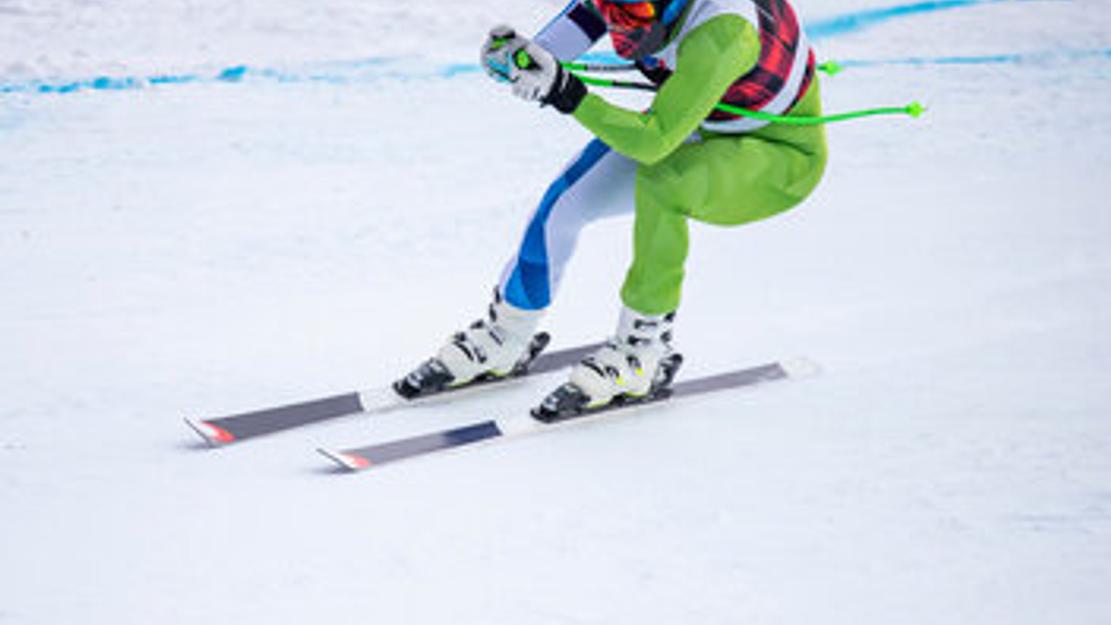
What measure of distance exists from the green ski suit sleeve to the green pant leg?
0.12 metres

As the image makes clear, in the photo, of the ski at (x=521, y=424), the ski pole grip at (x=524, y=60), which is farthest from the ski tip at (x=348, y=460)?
the ski pole grip at (x=524, y=60)

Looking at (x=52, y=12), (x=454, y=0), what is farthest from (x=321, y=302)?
(x=454, y=0)

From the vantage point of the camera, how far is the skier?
8.00ft

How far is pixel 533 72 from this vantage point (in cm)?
241

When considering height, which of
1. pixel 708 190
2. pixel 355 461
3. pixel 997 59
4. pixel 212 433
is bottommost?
pixel 355 461

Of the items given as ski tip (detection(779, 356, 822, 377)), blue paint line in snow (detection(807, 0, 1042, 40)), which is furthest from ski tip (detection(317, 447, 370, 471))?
blue paint line in snow (detection(807, 0, 1042, 40))

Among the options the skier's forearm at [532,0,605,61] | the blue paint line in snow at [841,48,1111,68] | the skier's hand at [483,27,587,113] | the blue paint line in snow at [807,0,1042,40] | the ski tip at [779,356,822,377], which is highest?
the blue paint line in snow at [807,0,1042,40]

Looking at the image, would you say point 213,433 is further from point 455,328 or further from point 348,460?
point 455,328

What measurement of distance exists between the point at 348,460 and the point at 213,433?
0.32m

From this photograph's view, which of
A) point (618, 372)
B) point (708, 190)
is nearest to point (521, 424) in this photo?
point (618, 372)

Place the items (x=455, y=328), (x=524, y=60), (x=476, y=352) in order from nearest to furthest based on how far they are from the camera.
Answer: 1. (x=524, y=60)
2. (x=476, y=352)
3. (x=455, y=328)

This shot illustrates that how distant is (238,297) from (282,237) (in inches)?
22.0

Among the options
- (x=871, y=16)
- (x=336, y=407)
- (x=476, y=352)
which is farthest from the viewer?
(x=871, y=16)

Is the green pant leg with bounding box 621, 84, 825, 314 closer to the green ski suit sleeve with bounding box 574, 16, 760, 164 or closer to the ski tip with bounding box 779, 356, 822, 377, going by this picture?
the green ski suit sleeve with bounding box 574, 16, 760, 164
